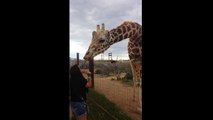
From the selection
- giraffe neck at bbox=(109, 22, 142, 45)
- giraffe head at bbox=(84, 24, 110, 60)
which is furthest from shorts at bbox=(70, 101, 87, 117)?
giraffe neck at bbox=(109, 22, 142, 45)

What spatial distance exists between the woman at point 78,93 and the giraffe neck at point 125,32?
82 centimetres

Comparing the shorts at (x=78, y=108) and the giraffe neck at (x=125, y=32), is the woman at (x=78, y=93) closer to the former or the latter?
the shorts at (x=78, y=108)

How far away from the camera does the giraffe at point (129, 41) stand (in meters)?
2.71

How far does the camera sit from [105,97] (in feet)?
9.91

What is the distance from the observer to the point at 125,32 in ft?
9.93

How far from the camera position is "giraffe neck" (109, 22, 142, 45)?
111 inches

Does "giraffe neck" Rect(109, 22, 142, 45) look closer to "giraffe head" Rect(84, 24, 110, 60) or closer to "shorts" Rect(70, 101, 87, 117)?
"giraffe head" Rect(84, 24, 110, 60)

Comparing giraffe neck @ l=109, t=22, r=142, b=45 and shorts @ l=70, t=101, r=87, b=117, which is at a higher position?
giraffe neck @ l=109, t=22, r=142, b=45

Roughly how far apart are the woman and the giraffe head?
0.26 meters

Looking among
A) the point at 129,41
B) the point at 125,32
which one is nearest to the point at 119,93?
the point at 129,41

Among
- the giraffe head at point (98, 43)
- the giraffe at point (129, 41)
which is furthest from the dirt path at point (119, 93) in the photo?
the giraffe head at point (98, 43)

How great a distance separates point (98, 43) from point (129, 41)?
1.63 feet
